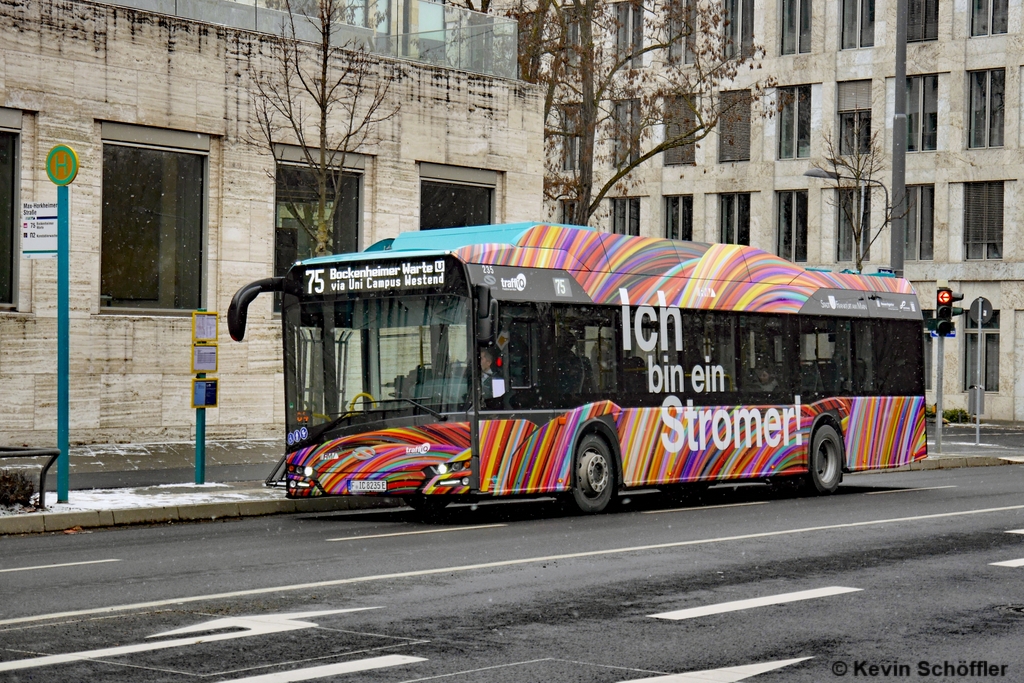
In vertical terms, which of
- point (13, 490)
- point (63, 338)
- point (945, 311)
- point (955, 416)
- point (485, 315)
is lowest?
point (955, 416)

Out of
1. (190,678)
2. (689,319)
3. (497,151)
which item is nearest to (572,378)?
(689,319)

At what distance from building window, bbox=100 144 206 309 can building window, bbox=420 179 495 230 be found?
197 inches

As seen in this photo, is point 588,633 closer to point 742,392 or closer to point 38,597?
point 38,597

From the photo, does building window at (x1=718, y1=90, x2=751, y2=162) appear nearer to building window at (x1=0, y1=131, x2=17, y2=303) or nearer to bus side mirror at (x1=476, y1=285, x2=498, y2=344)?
building window at (x1=0, y1=131, x2=17, y2=303)

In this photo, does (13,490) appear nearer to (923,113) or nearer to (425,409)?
(425,409)

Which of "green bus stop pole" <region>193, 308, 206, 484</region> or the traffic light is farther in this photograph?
the traffic light

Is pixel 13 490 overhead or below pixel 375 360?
below

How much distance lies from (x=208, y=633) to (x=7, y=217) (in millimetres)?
16390

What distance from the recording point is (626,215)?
58.3 m

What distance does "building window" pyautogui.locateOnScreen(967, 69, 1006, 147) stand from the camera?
48.7 metres

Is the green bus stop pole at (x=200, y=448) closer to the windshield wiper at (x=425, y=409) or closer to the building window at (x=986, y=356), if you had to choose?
the windshield wiper at (x=425, y=409)

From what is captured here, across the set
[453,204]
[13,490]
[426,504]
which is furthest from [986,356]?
[13,490]

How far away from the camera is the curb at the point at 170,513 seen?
14.7 m

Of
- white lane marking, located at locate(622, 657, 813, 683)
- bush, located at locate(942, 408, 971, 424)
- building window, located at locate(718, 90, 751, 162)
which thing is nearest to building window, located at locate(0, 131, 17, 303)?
white lane marking, located at locate(622, 657, 813, 683)
